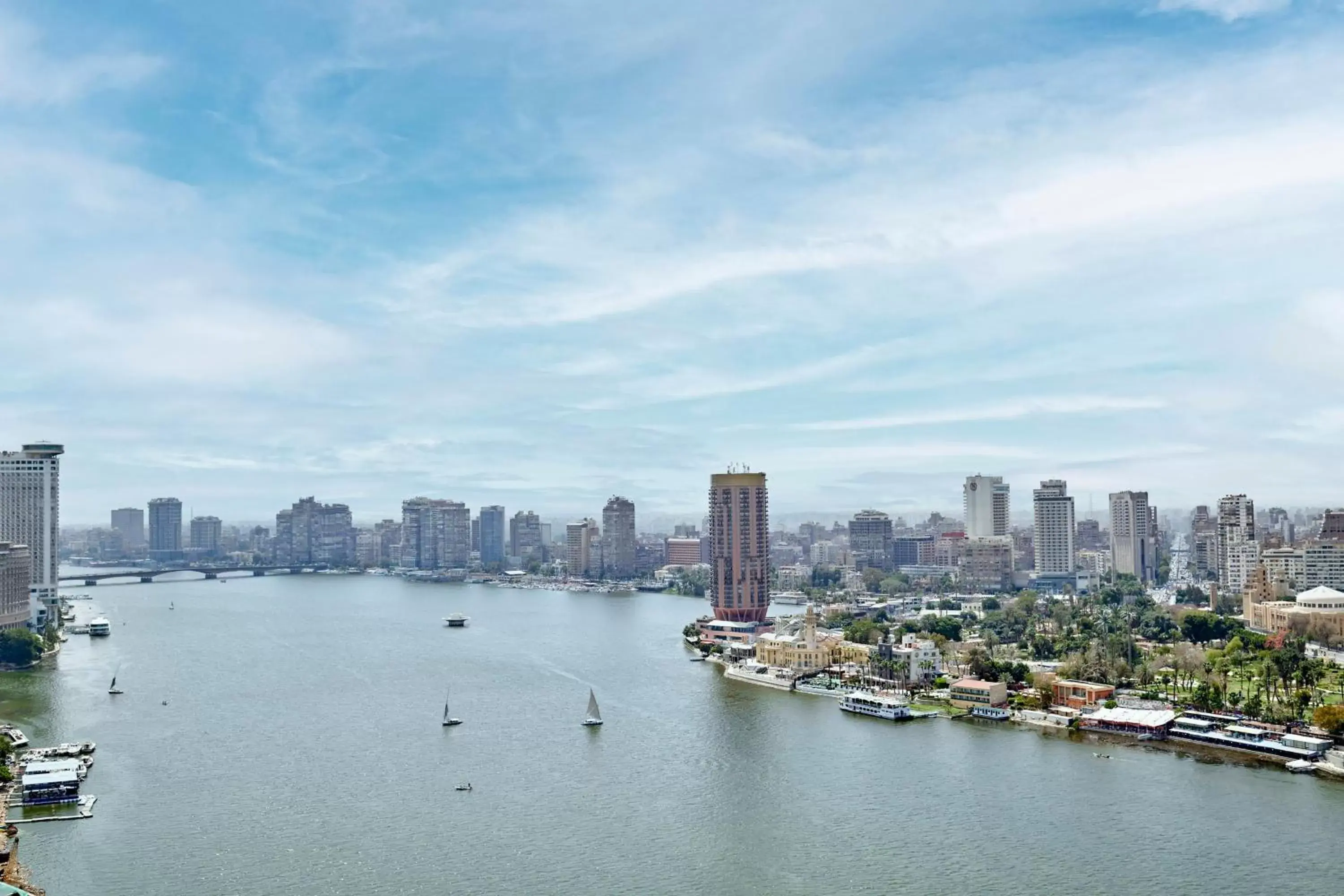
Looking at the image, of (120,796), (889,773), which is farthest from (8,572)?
(889,773)

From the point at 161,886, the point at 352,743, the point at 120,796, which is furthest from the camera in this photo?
the point at 352,743

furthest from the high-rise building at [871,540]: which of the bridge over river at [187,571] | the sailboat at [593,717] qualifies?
the sailboat at [593,717]

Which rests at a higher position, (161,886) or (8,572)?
(8,572)

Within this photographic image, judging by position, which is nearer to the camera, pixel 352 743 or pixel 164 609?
pixel 352 743

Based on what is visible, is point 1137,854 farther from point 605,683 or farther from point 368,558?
point 368,558

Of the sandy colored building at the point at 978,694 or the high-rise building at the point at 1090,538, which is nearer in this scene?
the sandy colored building at the point at 978,694

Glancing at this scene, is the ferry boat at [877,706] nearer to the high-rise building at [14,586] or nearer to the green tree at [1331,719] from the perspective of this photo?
the green tree at [1331,719]
